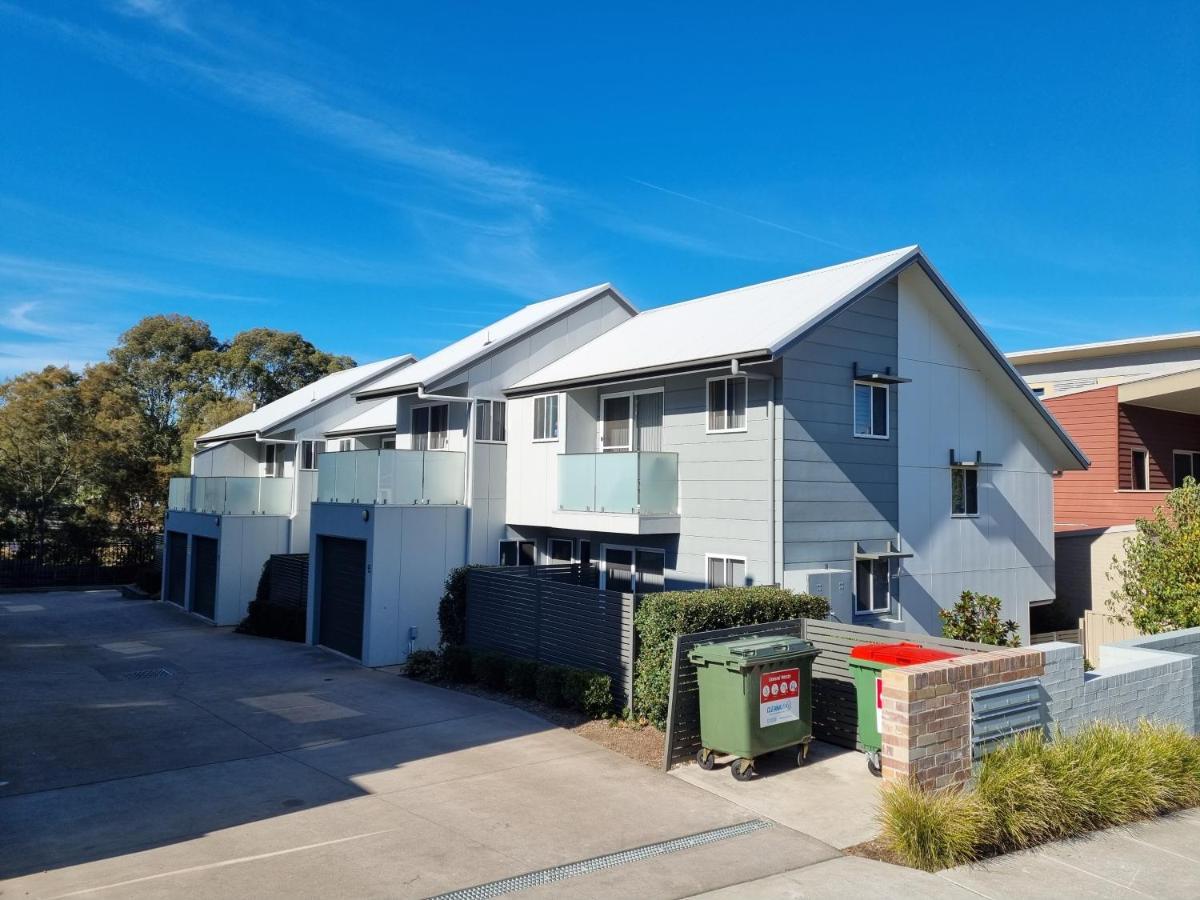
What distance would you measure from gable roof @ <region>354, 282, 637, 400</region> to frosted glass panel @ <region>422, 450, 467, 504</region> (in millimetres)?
1529

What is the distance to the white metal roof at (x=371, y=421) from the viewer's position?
77.6 feet

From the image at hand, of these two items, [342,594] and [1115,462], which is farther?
[1115,462]

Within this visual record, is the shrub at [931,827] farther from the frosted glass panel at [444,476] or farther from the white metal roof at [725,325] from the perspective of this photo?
the frosted glass panel at [444,476]

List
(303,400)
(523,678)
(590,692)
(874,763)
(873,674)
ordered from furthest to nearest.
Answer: (303,400) → (523,678) → (590,692) → (873,674) → (874,763)

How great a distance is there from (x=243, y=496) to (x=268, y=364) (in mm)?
28225

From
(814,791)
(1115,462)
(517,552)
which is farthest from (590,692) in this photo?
(1115,462)

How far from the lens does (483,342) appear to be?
21.3 meters

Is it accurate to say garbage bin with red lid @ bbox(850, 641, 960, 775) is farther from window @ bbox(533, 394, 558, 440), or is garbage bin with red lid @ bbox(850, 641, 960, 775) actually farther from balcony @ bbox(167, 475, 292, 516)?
balcony @ bbox(167, 475, 292, 516)

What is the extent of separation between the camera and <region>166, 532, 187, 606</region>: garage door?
26188 millimetres

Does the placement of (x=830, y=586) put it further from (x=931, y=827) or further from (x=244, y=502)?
(x=244, y=502)

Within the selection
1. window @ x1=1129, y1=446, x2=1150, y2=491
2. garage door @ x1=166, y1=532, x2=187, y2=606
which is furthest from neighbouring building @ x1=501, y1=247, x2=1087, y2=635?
garage door @ x1=166, y1=532, x2=187, y2=606

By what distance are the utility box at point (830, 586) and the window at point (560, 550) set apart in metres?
5.85

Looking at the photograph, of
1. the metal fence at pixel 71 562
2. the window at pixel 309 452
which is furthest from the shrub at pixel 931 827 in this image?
the metal fence at pixel 71 562

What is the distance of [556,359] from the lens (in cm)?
2002
